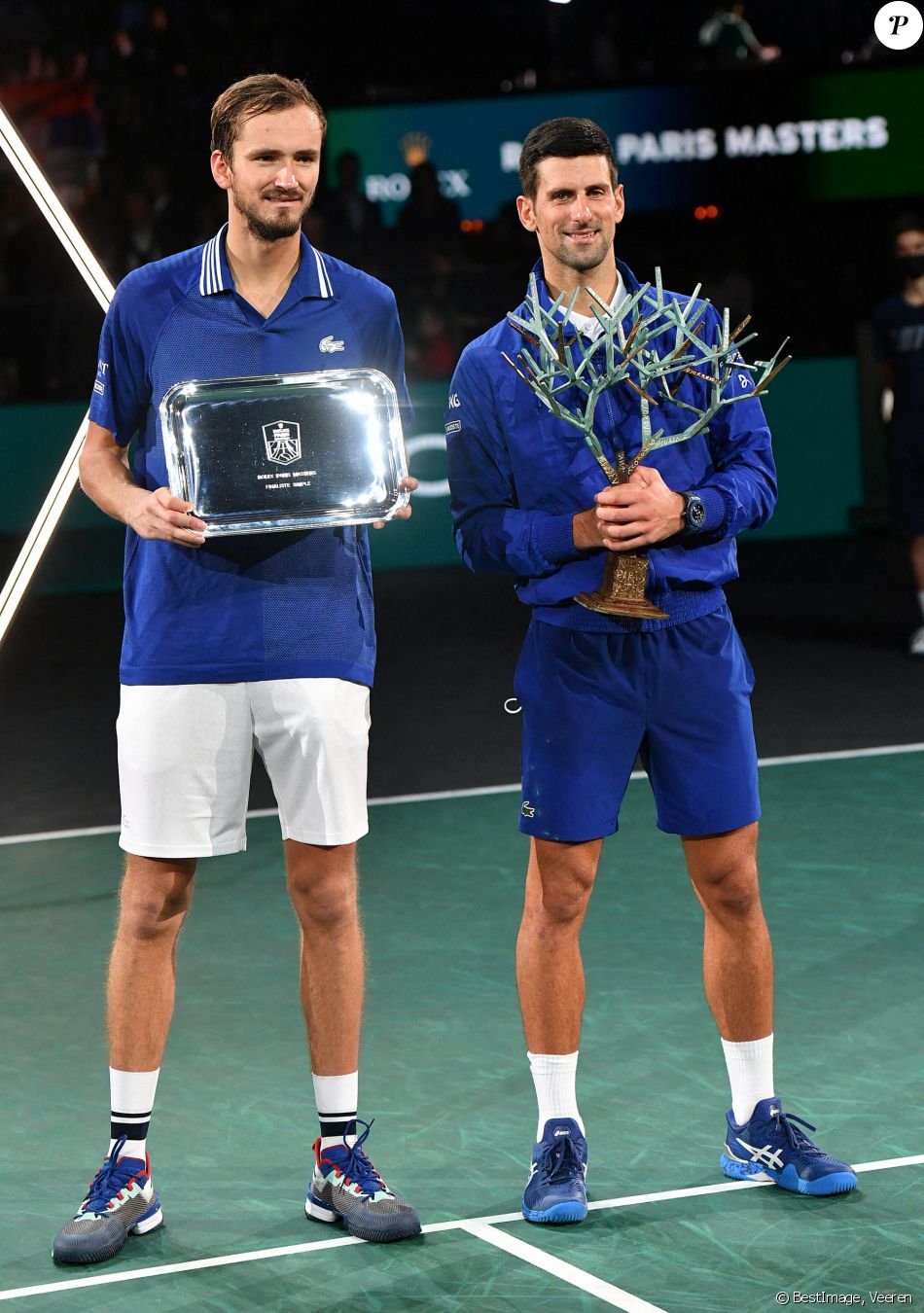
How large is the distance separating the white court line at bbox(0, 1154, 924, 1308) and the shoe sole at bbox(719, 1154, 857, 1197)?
0.02 m

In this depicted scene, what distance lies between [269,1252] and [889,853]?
3229mm

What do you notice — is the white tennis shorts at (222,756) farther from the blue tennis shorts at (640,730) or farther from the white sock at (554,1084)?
the white sock at (554,1084)

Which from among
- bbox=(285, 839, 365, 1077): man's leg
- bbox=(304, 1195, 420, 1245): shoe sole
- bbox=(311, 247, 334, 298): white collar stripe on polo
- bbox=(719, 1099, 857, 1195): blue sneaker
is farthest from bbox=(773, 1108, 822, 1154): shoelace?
bbox=(311, 247, 334, 298): white collar stripe on polo

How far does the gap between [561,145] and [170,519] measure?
106 cm

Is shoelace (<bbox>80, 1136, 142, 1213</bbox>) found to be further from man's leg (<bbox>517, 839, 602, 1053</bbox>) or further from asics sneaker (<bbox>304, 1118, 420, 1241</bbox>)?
man's leg (<bbox>517, 839, 602, 1053</bbox>)

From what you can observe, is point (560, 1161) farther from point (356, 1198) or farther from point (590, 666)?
point (590, 666)

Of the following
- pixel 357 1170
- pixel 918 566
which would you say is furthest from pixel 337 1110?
pixel 918 566

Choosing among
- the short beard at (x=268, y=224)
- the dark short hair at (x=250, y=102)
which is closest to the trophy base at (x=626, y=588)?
the short beard at (x=268, y=224)

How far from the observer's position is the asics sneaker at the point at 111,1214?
12.0 feet

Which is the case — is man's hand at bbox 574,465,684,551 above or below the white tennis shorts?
Result: above

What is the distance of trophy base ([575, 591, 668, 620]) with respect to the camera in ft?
12.2

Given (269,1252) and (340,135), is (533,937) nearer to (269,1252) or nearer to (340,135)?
(269,1252)

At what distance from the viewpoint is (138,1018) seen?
3.80 meters

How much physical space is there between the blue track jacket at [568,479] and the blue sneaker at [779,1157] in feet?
3.38
